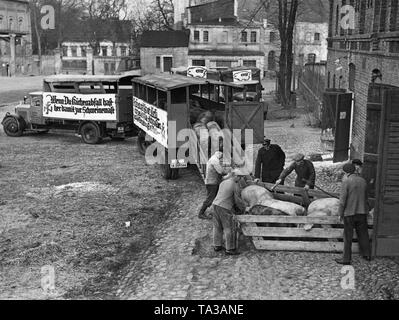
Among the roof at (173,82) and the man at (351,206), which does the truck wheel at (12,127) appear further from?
the man at (351,206)

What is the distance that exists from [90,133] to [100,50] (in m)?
64.5

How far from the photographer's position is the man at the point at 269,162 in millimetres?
11538

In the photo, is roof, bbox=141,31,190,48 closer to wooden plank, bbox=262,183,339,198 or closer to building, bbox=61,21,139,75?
building, bbox=61,21,139,75

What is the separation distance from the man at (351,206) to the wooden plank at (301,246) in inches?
16.4

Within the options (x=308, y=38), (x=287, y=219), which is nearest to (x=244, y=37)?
(x=308, y=38)

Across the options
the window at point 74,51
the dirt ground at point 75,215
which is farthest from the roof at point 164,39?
the dirt ground at point 75,215

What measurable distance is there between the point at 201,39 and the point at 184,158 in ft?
160

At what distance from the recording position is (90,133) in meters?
21.5

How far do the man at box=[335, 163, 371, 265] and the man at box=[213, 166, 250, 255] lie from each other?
1.74 metres

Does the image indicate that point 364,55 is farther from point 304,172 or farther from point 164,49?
point 164,49

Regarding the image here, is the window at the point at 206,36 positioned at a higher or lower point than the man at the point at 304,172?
higher

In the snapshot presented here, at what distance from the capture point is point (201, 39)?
61438 millimetres

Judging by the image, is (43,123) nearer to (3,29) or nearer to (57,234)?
(57,234)
